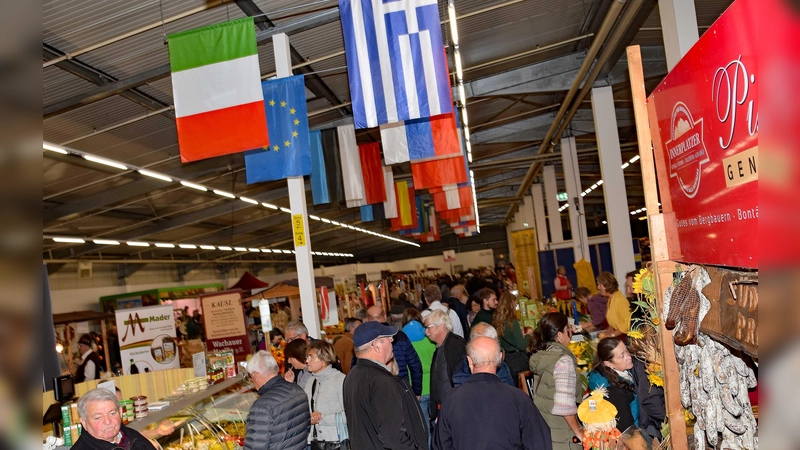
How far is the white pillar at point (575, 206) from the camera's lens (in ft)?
55.7

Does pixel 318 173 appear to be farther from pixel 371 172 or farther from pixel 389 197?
pixel 389 197

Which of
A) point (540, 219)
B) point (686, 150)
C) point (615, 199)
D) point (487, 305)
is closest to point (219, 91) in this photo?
point (487, 305)

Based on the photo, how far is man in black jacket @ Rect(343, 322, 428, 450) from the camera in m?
3.77

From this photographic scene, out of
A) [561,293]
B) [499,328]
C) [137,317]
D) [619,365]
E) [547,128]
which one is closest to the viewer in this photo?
[619,365]

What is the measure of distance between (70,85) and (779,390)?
9720 millimetres

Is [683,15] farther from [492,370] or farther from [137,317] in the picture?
[137,317]

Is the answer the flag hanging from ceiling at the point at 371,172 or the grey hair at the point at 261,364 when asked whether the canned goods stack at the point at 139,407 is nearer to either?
the grey hair at the point at 261,364

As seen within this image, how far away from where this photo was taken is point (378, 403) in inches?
151

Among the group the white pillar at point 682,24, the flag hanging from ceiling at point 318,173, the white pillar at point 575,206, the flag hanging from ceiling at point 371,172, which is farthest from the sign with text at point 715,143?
the white pillar at point 575,206

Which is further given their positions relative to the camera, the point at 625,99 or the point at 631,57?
the point at 625,99

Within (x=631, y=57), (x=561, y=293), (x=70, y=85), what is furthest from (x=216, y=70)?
(x=561, y=293)

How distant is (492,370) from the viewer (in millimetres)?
3398

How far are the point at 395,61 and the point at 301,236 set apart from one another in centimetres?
274

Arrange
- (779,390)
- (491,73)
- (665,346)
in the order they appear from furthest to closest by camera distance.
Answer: (491,73) < (665,346) < (779,390)
